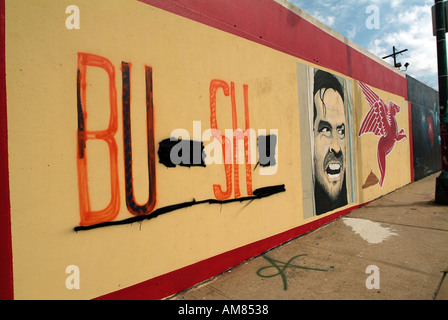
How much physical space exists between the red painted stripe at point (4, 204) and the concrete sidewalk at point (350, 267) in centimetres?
141

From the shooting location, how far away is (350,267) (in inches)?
129

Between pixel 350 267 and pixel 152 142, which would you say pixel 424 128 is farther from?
pixel 152 142

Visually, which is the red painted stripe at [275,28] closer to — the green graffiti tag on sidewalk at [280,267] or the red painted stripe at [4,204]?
the red painted stripe at [4,204]

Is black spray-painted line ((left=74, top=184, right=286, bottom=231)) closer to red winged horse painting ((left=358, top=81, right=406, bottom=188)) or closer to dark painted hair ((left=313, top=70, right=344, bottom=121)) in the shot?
dark painted hair ((left=313, top=70, right=344, bottom=121))

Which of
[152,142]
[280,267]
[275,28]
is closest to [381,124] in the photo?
[275,28]

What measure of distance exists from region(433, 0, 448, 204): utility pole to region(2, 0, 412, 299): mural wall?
139 inches

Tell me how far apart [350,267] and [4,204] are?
344 cm

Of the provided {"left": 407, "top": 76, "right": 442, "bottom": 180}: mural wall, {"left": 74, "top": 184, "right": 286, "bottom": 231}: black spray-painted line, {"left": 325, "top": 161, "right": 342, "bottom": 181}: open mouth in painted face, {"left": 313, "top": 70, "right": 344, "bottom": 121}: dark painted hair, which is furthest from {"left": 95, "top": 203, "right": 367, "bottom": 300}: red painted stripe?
{"left": 407, "top": 76, "right": 442, "bottom": 180}: mural wall

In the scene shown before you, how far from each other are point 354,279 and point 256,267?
1083 mm

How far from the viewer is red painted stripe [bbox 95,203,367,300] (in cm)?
251

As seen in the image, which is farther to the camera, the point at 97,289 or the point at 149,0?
the point at 149,0

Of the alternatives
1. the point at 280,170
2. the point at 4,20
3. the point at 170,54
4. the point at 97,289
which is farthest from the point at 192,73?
the point at 97,289

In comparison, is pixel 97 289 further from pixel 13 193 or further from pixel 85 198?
pixel 13 193

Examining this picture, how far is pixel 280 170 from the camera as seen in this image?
4098 mm
